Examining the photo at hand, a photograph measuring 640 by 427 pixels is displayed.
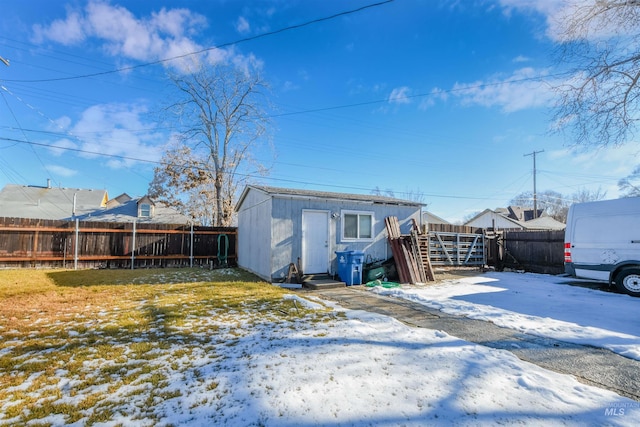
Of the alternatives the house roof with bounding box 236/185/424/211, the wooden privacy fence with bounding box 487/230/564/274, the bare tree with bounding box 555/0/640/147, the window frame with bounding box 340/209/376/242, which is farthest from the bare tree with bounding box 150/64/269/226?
the bare tree with bounding box 555/0/640/147

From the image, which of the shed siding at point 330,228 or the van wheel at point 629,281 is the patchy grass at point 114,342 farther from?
the van wheel at point 629,281

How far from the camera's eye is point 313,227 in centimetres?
897

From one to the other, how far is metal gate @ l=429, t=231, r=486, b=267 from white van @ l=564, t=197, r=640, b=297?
384cm

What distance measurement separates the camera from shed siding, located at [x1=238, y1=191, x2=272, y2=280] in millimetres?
8812

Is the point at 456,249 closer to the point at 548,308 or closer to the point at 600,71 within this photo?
the point at 548,308

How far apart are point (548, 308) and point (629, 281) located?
3.39m

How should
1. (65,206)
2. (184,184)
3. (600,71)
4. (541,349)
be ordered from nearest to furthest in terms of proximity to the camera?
(541,349)
(600,71)
(184,184)
(65,206)

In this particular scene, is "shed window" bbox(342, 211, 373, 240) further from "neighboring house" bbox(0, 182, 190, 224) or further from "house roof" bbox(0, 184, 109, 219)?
"house roof" bbox(0, 184, 109, 219)

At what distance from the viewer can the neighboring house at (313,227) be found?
Result: 8.52 metres

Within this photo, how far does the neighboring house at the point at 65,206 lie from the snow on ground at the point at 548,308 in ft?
67.0

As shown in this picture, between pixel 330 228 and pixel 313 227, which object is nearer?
pixel 313 227

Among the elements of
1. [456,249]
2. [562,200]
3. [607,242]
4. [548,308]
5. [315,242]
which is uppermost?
[562,200]

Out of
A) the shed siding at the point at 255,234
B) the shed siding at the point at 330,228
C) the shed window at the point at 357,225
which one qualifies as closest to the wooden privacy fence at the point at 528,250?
the shed siding at the point at 330,228

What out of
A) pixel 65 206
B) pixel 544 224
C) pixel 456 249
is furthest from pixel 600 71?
pixel 65 206
